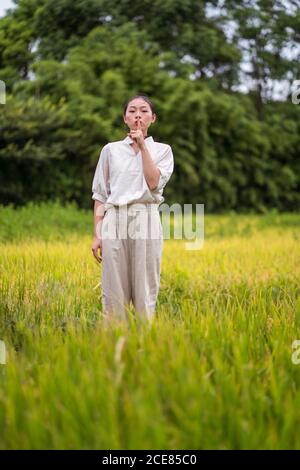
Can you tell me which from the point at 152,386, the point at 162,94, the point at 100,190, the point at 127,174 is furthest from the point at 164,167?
the point at 162,94

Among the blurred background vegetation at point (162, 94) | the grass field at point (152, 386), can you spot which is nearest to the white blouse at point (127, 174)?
the grass field at point (152, 386)

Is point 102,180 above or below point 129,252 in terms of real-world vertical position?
above

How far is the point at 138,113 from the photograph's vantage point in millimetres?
2078

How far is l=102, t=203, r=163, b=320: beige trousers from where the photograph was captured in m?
2.11

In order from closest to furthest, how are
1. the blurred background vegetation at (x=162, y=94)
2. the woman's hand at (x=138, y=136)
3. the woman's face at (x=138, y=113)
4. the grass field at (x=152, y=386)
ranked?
the grass field at (x=152, y=386), the woman's hand at (x=138, y=136), the woman's face at (x=138, y=113), the blurred background vegetation at (x=162, y=94)

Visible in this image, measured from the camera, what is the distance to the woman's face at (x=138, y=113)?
2.08m

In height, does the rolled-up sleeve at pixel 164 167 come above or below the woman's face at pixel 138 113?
below

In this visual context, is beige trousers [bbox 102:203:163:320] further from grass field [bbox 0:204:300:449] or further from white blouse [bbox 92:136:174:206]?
grass field [bbox 0:204:300:449]

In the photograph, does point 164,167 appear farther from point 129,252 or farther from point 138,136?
point 129,252

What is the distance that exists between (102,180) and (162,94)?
9.49m

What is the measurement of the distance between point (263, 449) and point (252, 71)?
1394 cm

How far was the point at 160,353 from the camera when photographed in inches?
61.2

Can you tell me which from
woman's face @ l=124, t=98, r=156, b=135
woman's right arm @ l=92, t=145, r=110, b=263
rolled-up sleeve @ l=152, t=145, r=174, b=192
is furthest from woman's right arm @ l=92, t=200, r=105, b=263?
woman's face @ l=124, t=98, r=156, b=135

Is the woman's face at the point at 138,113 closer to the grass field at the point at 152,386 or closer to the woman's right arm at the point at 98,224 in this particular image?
the woman's right arm at the point at 98,224
